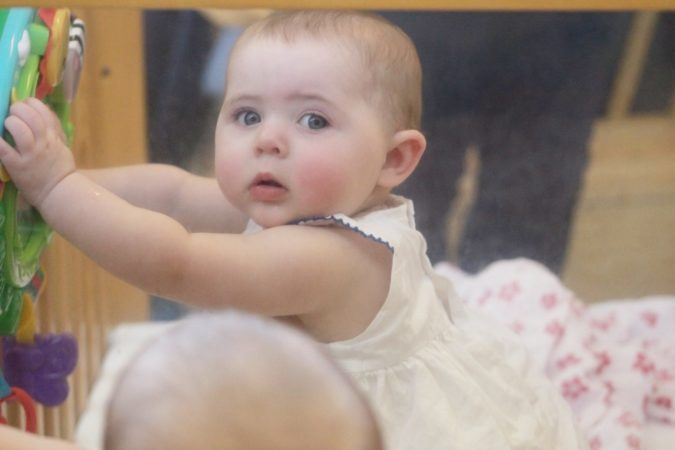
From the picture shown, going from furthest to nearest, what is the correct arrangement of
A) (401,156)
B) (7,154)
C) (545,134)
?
1. (545,134)
2. (401,156)
3. (7,154)

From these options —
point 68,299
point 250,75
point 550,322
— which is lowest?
point 550,322

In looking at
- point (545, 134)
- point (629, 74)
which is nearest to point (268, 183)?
point (545, 134)

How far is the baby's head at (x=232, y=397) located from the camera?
0.44 meters

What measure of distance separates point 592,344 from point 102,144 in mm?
629

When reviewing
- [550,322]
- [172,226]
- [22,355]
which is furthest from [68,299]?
[550,322]

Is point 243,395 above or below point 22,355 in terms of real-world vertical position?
above

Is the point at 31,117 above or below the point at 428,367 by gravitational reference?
above

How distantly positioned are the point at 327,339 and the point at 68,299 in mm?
269

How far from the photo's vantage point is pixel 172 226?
663 mm

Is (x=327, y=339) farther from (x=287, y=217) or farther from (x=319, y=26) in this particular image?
(x=319, y=26)

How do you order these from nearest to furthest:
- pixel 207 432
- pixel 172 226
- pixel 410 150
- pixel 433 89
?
pixel 207 432, pixel 172 226, pixel 410 150, pixel 433 89

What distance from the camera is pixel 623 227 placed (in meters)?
1.27

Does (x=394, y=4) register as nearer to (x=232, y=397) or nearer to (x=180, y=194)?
(x=180, y=194)

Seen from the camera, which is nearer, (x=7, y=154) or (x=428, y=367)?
(x=7, y=154)
